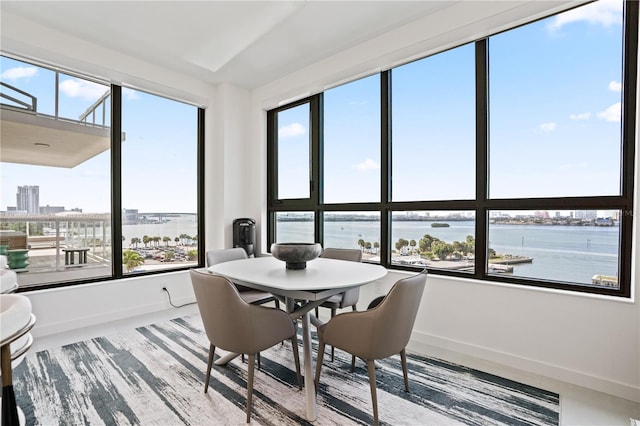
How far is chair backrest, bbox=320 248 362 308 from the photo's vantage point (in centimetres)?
259

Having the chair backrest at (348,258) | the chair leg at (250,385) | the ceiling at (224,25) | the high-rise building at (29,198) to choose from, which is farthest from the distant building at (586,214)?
the high-rise building at (29,198)

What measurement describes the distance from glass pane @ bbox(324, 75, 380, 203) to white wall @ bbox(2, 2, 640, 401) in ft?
0.70

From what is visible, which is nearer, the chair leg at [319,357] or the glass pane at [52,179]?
the chair leg at [319,357]

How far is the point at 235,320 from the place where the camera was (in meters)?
1.76

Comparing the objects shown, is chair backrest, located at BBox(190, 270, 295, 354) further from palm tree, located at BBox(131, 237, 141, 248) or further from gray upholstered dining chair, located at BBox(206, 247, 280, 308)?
palm tree, located at BBox(131, 237, 141, 248)

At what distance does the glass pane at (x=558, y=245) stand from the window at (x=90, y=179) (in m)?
3.69

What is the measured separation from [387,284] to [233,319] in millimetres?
1723

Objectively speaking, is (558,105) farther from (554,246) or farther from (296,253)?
(296,253)

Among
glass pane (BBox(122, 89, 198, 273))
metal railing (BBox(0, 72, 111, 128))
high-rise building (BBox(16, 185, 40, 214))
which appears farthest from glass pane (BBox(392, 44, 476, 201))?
high-rise building (BBox(16, 185, 40, 214))

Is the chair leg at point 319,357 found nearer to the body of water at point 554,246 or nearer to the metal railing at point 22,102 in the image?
the body of water at point 554,246

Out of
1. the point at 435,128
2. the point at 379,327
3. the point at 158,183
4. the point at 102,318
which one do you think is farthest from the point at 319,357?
the point at 158,183

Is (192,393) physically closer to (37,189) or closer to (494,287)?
(494,287)

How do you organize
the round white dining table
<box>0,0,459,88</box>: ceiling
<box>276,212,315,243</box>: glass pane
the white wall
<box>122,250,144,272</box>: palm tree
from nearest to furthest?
the round white dining table
the white wall
<box>0,0,459,88</box>: ceiling
<box>122,250,144,272</box>: palm tree
<box>276,212,315,243</box>: glass pane

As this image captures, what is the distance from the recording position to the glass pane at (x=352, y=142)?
3383 millimetres
